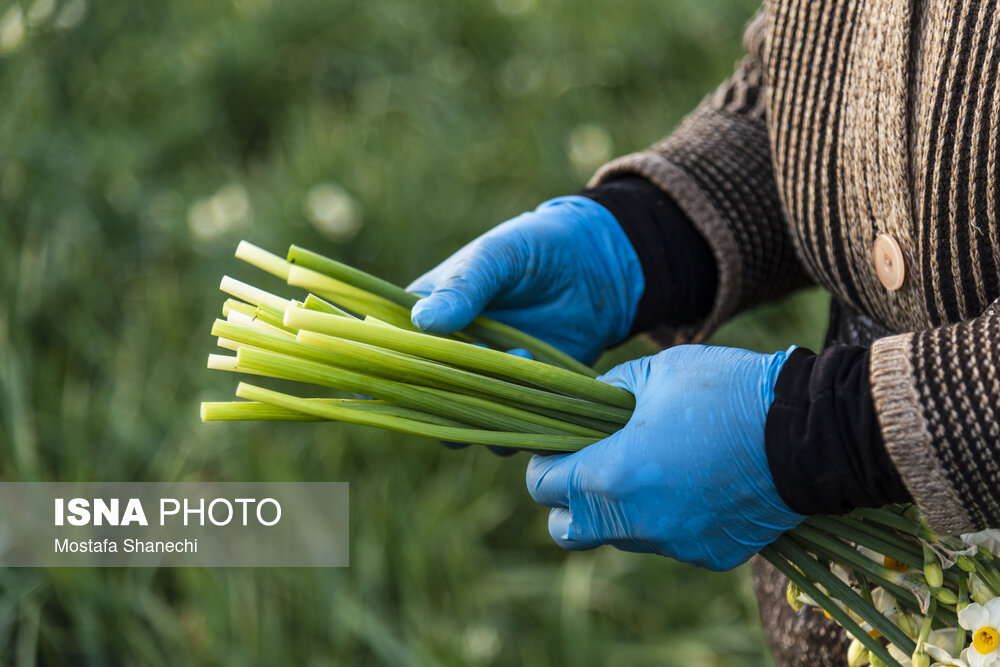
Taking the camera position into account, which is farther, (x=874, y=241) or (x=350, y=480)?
(x=350, y=480)

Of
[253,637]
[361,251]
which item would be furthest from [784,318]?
[253,637]

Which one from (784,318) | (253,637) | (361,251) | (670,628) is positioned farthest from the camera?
(784,318)

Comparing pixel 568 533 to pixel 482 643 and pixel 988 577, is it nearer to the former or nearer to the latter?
pixel 988 577

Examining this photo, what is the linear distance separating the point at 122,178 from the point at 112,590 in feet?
4.24

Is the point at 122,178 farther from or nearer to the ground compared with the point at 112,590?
farther from the ground

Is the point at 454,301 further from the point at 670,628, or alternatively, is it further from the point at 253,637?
the point at 670,628

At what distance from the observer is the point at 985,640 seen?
0.75m

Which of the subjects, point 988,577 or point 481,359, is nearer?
point 988,577

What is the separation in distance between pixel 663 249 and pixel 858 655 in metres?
0.53

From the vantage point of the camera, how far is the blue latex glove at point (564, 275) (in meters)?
1.10

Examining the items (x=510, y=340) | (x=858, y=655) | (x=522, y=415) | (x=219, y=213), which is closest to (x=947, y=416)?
(x=858, y=655)

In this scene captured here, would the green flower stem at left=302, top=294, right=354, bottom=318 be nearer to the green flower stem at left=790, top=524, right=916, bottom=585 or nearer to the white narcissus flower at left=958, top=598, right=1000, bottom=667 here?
the green flower stem at left=790, top=524, right=916, bottom=585

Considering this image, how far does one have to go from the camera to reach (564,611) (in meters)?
1.67

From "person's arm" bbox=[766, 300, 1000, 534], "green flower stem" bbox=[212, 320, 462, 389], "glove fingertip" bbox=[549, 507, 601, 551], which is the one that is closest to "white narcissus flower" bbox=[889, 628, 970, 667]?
"person's arm" bbox=[766, 300, 1000, 534]
